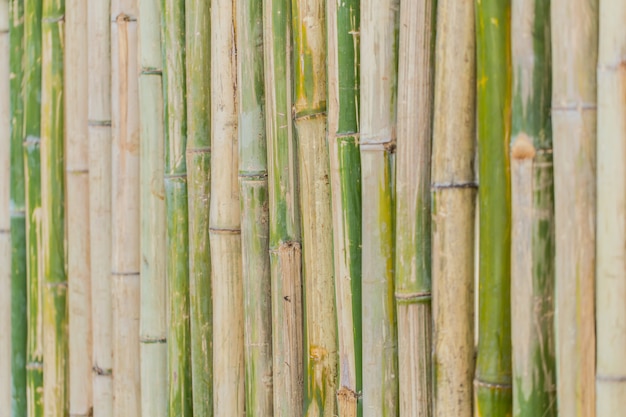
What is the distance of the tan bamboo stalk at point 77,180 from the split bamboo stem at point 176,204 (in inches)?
8.1

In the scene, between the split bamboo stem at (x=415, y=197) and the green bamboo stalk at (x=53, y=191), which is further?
the green bamboo stalk at (x=53, y=191)

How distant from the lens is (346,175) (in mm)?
1021

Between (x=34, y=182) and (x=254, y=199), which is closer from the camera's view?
(x=254, y=199)

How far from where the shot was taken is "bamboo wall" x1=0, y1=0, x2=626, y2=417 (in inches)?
33.1

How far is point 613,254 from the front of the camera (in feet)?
2.68

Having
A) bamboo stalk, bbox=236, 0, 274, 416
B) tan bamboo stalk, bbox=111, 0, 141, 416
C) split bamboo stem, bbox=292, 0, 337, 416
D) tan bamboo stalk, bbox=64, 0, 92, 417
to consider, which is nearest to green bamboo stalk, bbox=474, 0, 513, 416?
split bamboo stem, bbox=292, 0, 337, 416

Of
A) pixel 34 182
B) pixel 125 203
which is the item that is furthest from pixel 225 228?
pixel 34 182

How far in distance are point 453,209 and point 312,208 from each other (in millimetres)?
214

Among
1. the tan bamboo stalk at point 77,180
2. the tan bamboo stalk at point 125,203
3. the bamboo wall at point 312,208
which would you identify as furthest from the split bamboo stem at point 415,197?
the tan bamboo stalk at point 77,180

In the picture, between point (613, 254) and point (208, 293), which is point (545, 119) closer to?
point (613, 254)

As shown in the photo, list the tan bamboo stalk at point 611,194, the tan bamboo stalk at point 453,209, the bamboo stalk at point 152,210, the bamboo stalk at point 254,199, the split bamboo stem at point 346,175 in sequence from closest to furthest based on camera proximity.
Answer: the tan bamboo stalk at point 611,194 → the tan bamboo stalk at point 453,209 → the split bamboo stem at point 346,175 → the bamboo stalk at point 254,199 → the bamboo stalk at point 152,210

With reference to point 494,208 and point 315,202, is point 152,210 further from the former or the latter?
point 494,208

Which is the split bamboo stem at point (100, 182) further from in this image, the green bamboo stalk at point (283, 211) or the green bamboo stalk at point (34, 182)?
the green bamboo stalk at point (283, 211)

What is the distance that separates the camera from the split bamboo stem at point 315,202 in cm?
107
